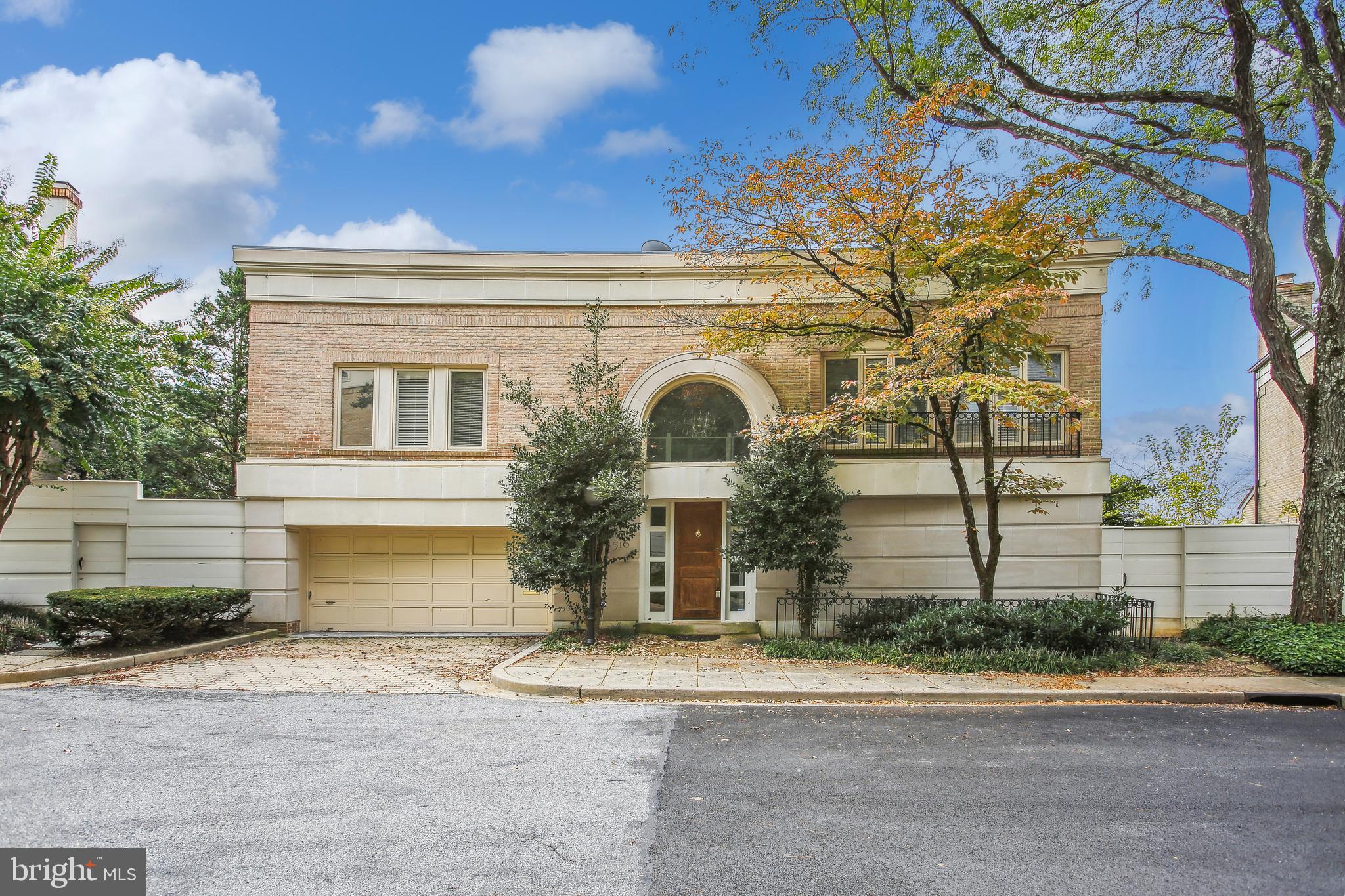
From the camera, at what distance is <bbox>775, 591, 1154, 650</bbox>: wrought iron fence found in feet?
40.1

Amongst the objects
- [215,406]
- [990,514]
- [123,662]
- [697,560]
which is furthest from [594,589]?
[215,406]

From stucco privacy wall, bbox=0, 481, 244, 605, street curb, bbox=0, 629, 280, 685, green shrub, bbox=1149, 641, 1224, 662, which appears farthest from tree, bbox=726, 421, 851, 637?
stucco privacy wall, bbox=0, 481, 244, 605

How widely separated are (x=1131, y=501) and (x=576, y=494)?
13.1 meters

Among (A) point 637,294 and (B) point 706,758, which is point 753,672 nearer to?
(B) point 706,758

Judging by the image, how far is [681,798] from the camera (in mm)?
5590

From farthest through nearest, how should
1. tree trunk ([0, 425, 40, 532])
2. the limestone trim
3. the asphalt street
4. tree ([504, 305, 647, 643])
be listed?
the limestone trim < tree ([504, 305, 647, 643]) < tree trunk ([0, 425, 40, 532]) < the asphalt street

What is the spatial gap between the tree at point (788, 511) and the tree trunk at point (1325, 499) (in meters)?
6.91

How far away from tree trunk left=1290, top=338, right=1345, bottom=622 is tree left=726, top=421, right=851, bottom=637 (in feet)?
22.7

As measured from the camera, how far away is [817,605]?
13.8 meters

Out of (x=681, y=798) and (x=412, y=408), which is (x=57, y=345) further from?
(x=681, y=798)

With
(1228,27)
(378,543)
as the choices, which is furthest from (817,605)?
(1228,27)

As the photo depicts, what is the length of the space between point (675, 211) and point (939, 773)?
32.2 ft

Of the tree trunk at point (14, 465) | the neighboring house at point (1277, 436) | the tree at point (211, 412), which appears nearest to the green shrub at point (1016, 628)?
the neighboring house at point (1277, 436)

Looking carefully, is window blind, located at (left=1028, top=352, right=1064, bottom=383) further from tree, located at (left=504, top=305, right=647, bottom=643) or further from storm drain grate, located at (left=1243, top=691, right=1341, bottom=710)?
tree, located at (left=504, top=305, right=647, bottom=643)
